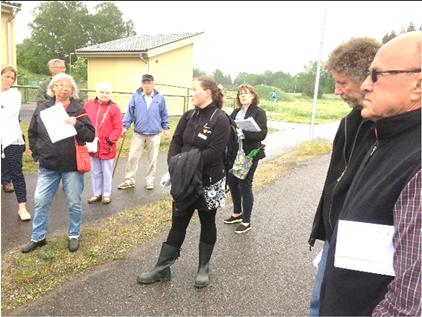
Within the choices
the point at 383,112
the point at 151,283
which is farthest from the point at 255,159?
the point at 383,112

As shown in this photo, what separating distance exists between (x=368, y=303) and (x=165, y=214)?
421 cm

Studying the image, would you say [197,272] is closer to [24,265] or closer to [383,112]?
[24,265]

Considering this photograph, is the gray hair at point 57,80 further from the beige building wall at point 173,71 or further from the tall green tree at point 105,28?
the beige building wall at point 173,71

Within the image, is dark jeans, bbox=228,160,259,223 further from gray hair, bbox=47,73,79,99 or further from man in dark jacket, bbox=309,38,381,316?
man in dark jacket, bbox=309,38,381,316

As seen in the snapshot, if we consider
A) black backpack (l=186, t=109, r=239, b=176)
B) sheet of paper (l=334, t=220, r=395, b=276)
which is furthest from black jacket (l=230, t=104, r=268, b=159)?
sheet of paper (l=334, t=220, r=395, b=276)

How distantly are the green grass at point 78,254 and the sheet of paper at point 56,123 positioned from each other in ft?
3.86

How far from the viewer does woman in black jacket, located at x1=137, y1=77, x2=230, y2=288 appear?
347 centimetres

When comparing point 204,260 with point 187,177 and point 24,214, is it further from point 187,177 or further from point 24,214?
point 24,214

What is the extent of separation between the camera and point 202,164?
344cm

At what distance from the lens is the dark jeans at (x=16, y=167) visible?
499 centimetres

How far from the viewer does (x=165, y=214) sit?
547 cm

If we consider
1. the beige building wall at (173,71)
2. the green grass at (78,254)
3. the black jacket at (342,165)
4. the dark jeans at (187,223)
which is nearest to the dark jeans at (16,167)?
the green grass at (78,254)

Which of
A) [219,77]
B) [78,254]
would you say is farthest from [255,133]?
[78,254]

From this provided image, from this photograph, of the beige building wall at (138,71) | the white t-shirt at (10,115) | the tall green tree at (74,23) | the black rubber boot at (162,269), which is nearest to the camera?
the black rubber boot at (162,269)
